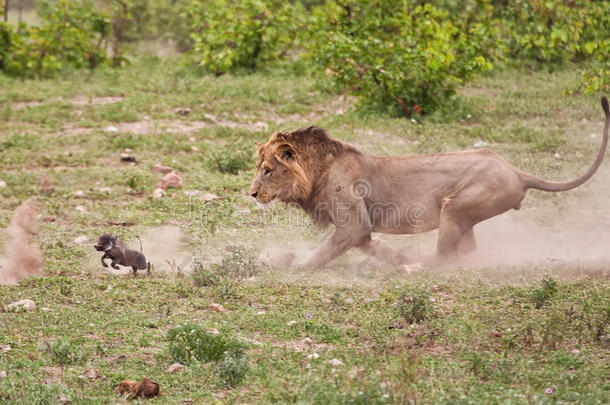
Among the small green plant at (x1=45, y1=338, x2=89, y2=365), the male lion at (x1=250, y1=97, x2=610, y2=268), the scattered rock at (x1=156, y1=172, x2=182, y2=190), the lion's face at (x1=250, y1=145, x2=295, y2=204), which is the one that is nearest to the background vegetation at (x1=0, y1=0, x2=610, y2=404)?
the small green plant at (x1=45, y1=338, x2=89, y2=365)

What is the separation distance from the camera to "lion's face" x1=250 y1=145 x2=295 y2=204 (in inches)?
A: 321

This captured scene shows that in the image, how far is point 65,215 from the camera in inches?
378

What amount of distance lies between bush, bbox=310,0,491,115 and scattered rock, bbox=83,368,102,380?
8582 millimetres

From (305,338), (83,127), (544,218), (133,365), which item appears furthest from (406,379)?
(83,127)

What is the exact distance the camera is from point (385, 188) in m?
8.36

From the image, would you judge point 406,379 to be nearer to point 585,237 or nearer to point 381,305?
point 381,305

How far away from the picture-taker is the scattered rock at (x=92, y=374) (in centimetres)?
551

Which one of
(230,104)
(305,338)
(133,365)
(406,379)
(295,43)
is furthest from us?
(295,43)

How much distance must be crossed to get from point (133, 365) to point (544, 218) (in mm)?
A: 5333

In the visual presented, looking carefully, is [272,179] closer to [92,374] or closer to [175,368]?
[175,368]

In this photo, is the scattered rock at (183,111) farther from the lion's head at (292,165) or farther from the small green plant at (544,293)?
the small green plant at (544,293)

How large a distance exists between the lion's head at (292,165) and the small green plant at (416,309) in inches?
78.9

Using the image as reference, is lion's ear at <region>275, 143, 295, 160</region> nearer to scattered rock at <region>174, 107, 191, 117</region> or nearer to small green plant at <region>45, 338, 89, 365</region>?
A: small green plant at <region>45, 338, 89, 365</region>

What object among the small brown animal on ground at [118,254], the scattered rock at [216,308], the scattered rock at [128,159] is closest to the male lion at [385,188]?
the small brown animal on ground at [118,254]
